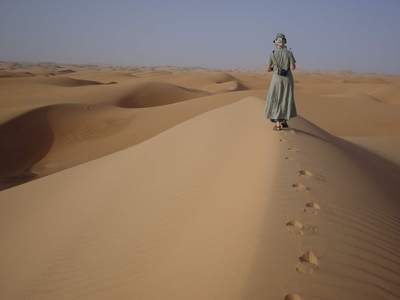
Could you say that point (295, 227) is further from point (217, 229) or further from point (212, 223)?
point (212, 223)

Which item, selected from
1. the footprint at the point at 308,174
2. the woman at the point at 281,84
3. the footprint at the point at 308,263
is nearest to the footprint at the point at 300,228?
the footprint at the point at 308,263

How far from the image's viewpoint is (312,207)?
390 cm

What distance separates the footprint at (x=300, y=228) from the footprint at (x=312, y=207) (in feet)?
1.05

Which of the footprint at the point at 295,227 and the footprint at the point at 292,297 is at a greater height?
the footprint at the point at 295,227

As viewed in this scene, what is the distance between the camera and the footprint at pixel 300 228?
133 inches

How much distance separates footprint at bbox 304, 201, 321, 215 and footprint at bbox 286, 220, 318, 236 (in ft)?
1.05

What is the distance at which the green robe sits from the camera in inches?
267

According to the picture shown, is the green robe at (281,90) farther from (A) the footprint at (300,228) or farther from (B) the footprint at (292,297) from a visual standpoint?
(B) the footprint at (292,297)

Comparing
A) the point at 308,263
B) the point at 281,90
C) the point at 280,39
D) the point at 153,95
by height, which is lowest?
the point at 153,95

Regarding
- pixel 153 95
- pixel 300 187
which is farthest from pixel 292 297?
pixel 153 95

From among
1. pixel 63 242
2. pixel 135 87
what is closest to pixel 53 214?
pixel 63 242

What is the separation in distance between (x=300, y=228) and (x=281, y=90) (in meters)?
4.14

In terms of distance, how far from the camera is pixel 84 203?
6414 millimetres

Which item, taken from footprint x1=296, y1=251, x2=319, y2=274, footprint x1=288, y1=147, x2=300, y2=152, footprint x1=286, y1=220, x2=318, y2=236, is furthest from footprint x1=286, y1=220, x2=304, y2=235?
footprint x1=288, y1=147, x2=300, y2=152
